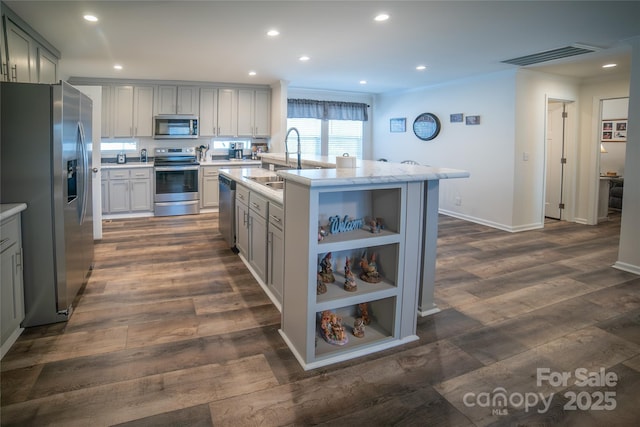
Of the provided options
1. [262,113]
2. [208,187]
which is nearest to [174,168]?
[208,187]

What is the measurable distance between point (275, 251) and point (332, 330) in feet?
2.73

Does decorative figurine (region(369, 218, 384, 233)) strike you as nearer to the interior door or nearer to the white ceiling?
the white ceiling

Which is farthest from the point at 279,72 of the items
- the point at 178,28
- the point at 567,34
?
the point at 567,34

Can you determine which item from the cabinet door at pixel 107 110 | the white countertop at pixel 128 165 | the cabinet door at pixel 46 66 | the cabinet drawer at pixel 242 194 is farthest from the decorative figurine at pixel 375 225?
the cabinet door at pixel 107 110

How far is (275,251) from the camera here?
121 inches

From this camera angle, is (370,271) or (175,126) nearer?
(370,271)

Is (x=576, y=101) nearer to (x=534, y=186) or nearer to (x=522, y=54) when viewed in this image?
(x=534, y=186)

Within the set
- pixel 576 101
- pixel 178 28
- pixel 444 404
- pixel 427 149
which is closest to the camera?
pixel 444 404

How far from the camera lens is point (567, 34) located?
395cm

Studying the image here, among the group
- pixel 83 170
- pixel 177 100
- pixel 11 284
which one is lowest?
pixel 11 284

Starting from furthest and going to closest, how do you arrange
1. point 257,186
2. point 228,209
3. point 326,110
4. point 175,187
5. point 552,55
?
1. point 326,110
2. point 175,187
3. point 552,55
4. point 228,209
5. point 257,186

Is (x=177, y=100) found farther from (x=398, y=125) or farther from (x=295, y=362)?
(x=295, y=362)

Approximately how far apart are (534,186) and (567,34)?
2.65 metres

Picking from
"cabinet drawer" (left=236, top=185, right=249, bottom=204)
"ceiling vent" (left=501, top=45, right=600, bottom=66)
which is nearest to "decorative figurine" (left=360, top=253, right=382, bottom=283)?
"cabinet drawer" (left=236, top=185, right=249, bottom=204)
